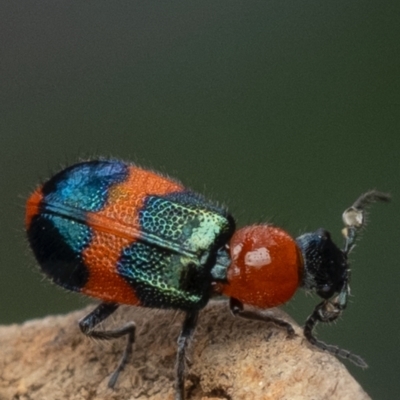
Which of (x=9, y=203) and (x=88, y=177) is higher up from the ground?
(x=88, y=177)

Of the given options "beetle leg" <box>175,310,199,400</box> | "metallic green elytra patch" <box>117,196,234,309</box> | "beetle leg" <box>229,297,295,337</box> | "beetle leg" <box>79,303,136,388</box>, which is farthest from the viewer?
"beetle leg" <box>79,303,136,388</box>

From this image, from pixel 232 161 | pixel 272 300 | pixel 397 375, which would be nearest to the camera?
pixel 272 300

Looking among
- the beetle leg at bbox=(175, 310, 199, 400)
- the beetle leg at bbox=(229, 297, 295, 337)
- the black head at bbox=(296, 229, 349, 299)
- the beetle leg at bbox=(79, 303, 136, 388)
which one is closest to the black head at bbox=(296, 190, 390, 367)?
the black head at bbox=(296, 229, 349, 299)

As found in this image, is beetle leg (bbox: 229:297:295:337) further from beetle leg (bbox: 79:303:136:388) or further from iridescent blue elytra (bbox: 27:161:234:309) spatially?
beetle leg (bbox: 79:303:136:388)

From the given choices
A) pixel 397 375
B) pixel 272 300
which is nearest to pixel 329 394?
pixel 272 300

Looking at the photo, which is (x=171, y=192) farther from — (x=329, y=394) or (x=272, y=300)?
(x=329, y=394)

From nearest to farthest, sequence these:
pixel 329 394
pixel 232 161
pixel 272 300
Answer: pixel 329 394 < pixel 272 300 < pixel 232 161

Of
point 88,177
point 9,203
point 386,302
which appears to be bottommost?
point 9,203

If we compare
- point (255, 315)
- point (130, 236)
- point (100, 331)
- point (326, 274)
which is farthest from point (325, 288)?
point (100, 331)
